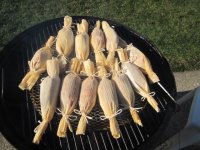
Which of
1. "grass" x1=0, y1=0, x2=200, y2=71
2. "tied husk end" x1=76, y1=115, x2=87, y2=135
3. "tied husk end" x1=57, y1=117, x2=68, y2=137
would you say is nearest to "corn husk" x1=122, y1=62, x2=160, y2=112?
"tied husk end" x1=76, y1=115, x2=87, y2=135

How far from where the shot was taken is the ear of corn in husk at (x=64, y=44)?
2422 millimetres

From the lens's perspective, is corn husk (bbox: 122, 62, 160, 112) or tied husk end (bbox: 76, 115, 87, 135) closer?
tied husk end (bbox: 76, 115, 87, 135)

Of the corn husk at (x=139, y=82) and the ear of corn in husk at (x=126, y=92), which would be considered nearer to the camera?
the ear of corn in husk at (x=126, y=92)

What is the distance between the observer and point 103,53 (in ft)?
8.59

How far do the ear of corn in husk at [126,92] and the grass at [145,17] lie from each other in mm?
1855

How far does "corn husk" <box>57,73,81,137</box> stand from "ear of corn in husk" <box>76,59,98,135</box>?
42 millimetres

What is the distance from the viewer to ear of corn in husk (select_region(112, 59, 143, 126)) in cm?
216

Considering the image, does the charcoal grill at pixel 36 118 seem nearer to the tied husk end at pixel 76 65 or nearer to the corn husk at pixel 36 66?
the corn husk at pixel 36 66

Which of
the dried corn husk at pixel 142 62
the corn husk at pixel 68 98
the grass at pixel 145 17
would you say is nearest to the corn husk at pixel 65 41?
the corn husk at pixel 68 98

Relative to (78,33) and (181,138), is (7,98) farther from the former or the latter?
(181,138)

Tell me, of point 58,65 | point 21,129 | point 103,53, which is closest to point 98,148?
point 21,129

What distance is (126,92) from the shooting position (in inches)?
88.5

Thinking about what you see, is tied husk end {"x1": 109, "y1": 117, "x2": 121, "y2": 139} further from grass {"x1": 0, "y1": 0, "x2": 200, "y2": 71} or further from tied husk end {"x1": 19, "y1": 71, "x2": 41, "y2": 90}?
grass {"x1": 0, "y1": 0, "x2": 200, "y2": 71}

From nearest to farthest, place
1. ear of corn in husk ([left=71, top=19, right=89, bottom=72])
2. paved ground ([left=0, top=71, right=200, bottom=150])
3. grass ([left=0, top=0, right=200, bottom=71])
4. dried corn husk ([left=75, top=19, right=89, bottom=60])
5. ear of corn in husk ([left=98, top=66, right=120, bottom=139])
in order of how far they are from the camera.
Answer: ear of corn in husk ([left=98, top=66, right=120, bottom=139]) → ear of corn in husk ([left=71, top=19, right=89, bottom=72]) → dried corn husk ([left=75, top=19, right=89, bottom=60]) → paved ground ([left=0, top=71, right=200, bottom=150]) → grass ([left=0, top=0, right=200, bottom=71])
